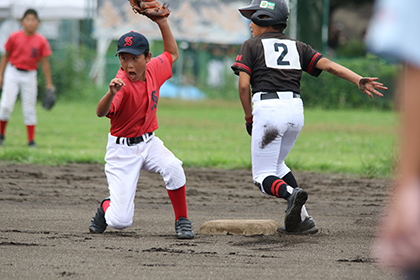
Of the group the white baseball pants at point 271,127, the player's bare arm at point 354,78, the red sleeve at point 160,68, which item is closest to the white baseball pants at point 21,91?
the red sleeve at point 160,68

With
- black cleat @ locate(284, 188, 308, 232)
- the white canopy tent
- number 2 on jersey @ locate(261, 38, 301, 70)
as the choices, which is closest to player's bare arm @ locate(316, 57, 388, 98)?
number 2 on jersey @ locate(261, 38, 301, 70)

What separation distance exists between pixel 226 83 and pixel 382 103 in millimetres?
5493

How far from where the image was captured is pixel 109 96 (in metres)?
4.24

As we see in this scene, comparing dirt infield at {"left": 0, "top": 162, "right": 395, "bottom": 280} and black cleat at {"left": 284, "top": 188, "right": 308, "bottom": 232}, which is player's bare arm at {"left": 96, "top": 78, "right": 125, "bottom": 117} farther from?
black cleat at {"left": 284, "top": 188, "right": 308, "bottom": 232}

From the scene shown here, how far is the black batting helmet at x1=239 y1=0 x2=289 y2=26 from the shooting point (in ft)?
16.3

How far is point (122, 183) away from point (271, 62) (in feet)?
A: 4.54

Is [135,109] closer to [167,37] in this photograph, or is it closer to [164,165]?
[164,165]

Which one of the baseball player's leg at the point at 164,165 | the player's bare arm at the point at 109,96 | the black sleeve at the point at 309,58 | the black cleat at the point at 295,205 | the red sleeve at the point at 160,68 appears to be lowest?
the black cleat at the point at 295,205

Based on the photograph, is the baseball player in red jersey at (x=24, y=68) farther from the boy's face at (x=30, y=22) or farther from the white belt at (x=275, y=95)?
the white belt at (x=275, y=95)

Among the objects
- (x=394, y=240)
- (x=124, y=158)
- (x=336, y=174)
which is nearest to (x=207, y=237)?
(x=124, y=158)

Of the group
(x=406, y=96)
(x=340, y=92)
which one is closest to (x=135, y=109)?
(x=406, y=96)

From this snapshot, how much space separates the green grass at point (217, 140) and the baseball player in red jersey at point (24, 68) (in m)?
0.50

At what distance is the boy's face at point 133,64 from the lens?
4.67m

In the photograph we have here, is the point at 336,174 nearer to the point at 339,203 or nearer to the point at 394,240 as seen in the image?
the point at 339,203
